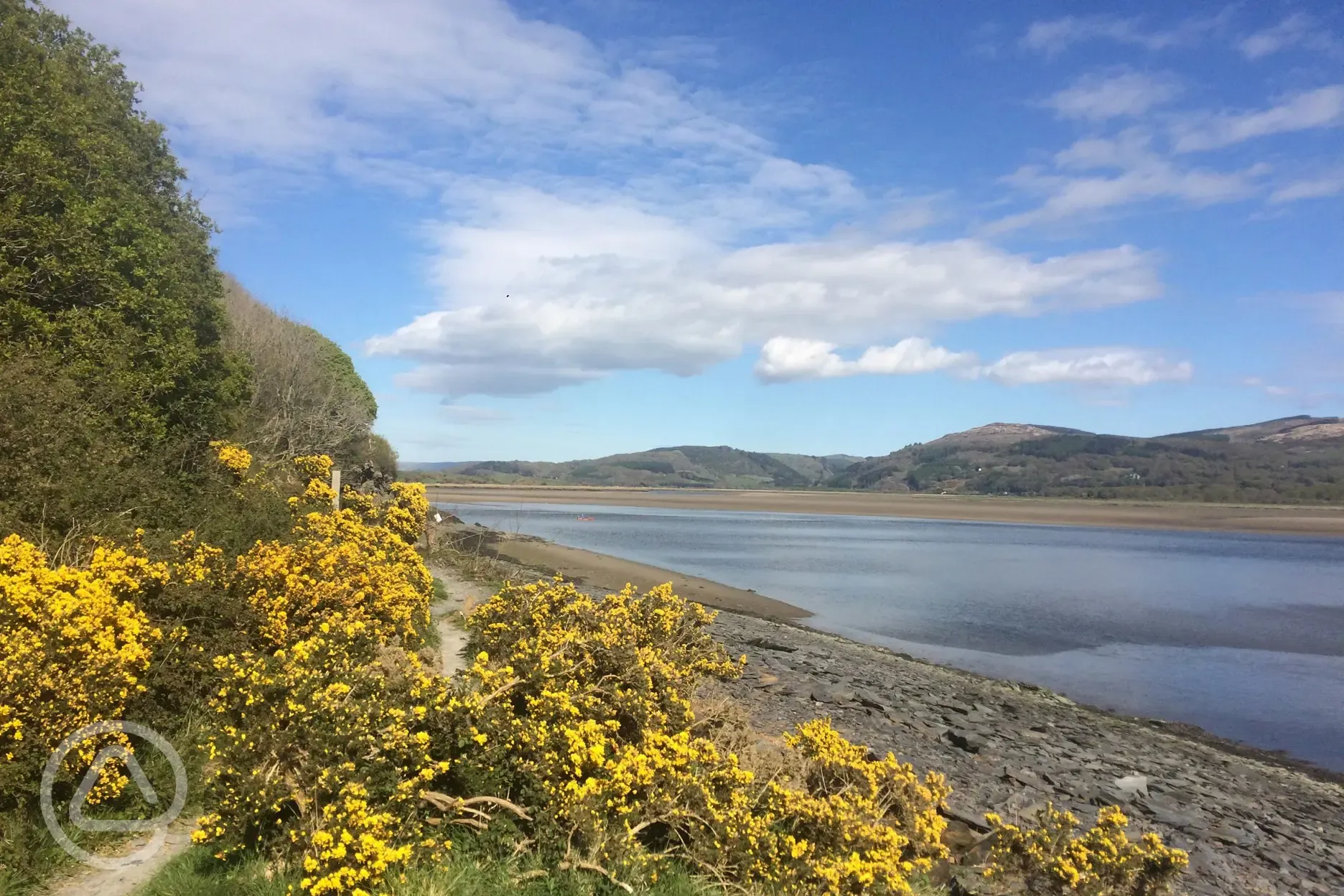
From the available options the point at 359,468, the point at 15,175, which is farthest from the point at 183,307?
the point at 359,468

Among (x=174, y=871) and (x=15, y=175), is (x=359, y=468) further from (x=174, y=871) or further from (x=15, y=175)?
(x=174, y=871)

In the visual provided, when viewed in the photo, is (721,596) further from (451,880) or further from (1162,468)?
(1162,468)

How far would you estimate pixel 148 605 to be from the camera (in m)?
7.54

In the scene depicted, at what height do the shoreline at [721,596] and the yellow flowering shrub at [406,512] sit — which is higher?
the yellow flowering shrub at [406,512]

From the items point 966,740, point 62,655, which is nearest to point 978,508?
point 966,740

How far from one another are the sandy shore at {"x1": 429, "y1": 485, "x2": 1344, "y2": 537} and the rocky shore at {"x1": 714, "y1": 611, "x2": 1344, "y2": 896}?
218 ft

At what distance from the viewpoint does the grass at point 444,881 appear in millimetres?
5055

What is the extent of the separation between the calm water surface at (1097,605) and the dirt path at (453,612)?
37.1ft

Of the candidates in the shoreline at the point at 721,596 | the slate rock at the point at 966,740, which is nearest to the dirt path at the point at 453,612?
the shoreline at the point at 721,596

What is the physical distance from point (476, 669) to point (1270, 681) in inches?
811

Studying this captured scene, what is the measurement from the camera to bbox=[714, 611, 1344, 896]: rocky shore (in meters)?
9.62

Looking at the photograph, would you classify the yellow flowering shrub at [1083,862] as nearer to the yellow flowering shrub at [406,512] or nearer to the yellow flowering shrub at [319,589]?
the yellow flowering shrub at [319,589]

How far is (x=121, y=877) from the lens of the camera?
17.8 feet

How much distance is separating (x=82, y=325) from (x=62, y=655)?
24.9 ft
